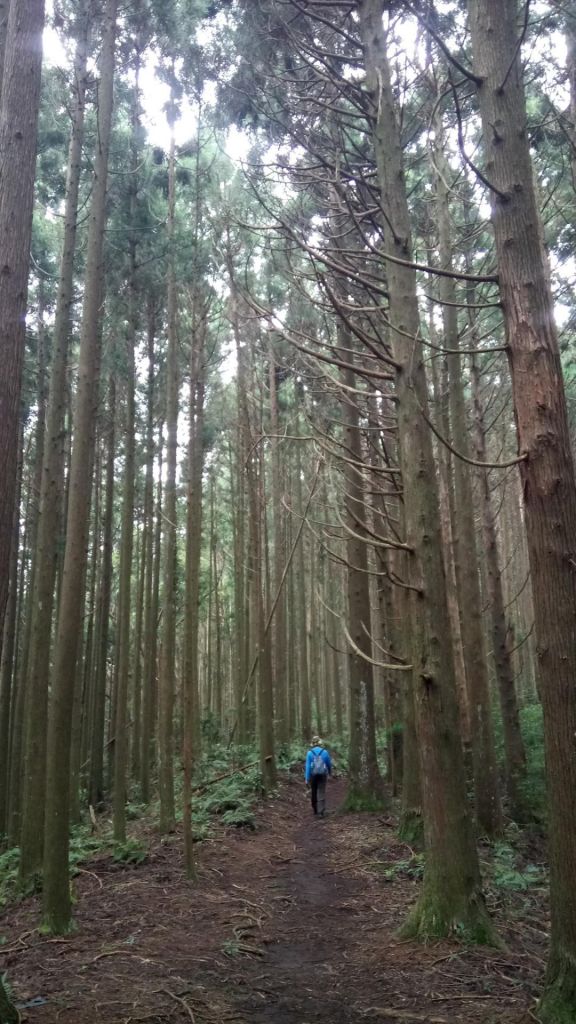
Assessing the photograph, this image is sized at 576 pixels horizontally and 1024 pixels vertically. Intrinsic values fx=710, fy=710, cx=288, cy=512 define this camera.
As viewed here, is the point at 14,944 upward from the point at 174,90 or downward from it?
downward

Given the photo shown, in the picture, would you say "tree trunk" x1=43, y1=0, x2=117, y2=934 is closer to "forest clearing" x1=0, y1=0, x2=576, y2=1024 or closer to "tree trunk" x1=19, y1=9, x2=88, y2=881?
"forest clearing" x1=0, y1=0, x2=576, y2=1024

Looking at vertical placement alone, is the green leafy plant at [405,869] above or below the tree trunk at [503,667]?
below

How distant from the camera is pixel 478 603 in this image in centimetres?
945

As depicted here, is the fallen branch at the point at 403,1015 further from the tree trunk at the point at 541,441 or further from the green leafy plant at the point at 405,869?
the green leafy plant at the point at 405,869

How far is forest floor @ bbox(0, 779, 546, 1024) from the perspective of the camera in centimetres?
427

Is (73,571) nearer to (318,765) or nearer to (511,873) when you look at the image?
(511,873)

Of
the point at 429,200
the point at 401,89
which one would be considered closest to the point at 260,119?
the point at 401,89

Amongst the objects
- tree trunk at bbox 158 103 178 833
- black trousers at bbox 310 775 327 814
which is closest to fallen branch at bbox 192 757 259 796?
black trousers at bbox 310 775 327 814

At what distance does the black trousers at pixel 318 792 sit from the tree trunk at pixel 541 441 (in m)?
8.79

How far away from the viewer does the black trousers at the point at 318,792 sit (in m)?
12.1

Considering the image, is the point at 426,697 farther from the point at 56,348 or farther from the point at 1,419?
the point at 56,348

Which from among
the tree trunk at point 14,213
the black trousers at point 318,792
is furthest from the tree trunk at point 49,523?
the black trousers at point 318,792

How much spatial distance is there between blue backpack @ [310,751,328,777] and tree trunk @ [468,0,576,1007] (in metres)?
8.65

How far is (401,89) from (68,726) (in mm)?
6651
